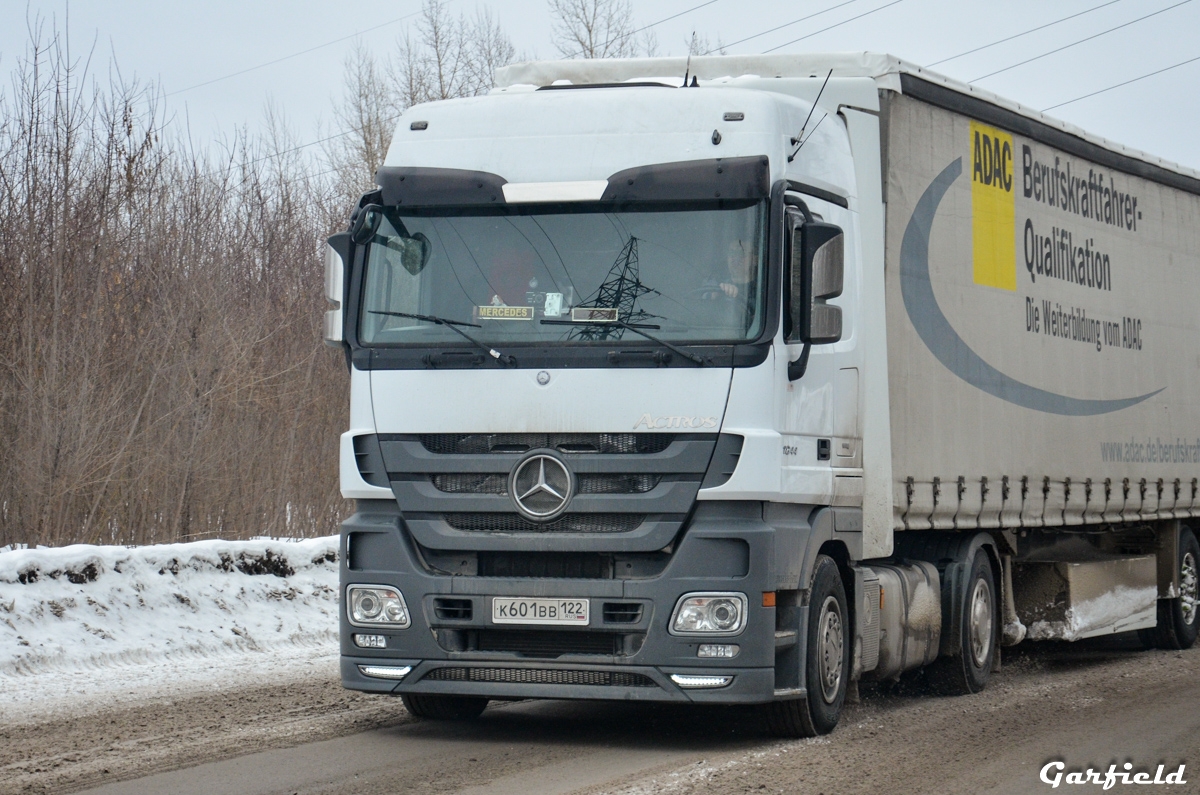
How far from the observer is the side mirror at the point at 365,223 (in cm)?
788

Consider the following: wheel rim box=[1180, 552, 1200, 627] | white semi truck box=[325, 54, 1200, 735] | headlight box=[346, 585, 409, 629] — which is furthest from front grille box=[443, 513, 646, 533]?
wheel rim box=[1180, 552, 1200, 627]

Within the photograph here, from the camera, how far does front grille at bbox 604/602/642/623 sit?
730cm

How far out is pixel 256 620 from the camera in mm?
11594

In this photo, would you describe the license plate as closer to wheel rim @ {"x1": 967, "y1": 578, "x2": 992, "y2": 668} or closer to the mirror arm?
the mirror arm

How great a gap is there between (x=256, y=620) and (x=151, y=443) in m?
3.44

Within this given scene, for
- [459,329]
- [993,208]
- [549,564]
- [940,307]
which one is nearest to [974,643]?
[940,307]

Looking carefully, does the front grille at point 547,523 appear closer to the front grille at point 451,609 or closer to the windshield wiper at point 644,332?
the front grille at point 451,609

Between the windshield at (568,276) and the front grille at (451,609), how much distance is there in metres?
1.32

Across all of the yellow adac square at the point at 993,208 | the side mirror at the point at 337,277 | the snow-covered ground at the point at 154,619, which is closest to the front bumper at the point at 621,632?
the side mirror at the point at 337,277

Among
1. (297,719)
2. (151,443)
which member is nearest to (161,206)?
(151,443)

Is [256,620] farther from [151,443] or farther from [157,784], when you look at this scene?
[157,784]

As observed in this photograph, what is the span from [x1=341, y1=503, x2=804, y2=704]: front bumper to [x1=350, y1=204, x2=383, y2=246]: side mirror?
1523 millimetres

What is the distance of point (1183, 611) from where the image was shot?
14.1 m

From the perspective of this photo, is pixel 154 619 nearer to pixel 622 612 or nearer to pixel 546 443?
pixel 546 443
